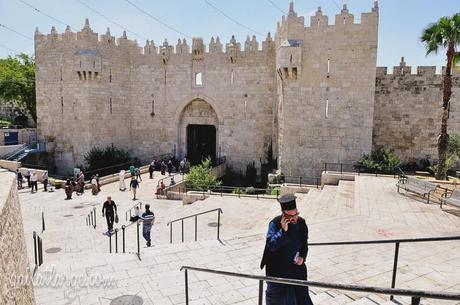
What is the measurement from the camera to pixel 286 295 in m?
3.93

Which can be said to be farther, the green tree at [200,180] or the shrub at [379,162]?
the green tree at [200,180]

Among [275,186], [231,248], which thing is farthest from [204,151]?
[231,248]

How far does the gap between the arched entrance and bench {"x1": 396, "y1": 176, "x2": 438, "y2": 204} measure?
1362cm

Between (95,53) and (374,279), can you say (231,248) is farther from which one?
(95,53)

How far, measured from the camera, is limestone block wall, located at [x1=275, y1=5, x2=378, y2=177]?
17359 millimetres

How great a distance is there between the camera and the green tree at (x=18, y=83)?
98.6ft

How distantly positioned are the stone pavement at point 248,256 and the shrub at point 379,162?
331 cm

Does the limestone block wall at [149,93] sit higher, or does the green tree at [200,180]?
Result: the limestone block wall at [149,93]

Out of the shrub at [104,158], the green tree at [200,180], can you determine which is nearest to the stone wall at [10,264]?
the green tree at [200,180]

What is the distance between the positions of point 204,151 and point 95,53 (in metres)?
10.4

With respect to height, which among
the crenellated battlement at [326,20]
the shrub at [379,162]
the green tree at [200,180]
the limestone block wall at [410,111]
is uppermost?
the crenellated battlement at [326,20]

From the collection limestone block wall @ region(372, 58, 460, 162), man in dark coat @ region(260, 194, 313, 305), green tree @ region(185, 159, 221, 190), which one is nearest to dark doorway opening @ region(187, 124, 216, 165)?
green tree @ region(185, 159, 221, 190)

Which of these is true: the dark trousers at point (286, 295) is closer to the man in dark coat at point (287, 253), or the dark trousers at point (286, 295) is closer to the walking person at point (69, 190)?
the man in dark coat at point (287, 253)

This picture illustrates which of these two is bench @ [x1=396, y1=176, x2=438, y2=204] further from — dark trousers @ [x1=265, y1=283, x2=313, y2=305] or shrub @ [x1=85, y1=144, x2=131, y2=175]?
shrub @ [x1=85, y1=144, x2=131, y2=175]
